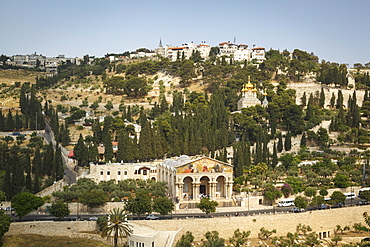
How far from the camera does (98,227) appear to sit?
5422 centimetres

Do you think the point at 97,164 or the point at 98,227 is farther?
the point at 97,164

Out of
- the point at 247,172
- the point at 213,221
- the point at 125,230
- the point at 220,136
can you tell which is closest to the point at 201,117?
the point at 220,136

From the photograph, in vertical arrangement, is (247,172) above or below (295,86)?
below

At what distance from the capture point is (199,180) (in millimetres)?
66625

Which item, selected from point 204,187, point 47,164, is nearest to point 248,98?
point 204,187

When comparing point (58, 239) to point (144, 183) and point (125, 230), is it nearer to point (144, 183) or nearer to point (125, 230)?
point (125, 230)

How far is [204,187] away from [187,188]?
219 centimetres

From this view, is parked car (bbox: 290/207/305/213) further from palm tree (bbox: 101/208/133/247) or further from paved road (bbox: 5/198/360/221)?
palm tree (bbox: 101/208/133/247)

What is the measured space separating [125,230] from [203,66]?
305 feet

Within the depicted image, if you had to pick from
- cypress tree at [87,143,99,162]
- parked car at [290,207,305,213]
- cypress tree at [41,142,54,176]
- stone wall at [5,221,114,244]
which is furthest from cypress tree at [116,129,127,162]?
parked car at [290,207,305,213]

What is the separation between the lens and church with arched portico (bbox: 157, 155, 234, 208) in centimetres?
6588

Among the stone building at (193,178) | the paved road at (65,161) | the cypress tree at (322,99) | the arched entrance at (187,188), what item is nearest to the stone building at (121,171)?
the stone building at (193,178)

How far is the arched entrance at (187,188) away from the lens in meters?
67.1

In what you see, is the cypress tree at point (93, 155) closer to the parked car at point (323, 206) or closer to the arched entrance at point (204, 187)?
the arched entrance at point (204, 187)
